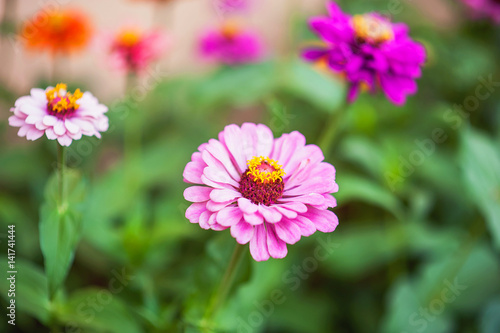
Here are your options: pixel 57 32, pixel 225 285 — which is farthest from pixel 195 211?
pixel 57 32

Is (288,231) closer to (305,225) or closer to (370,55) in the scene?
(305,225)

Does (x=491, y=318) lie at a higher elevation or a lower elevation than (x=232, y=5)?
lower

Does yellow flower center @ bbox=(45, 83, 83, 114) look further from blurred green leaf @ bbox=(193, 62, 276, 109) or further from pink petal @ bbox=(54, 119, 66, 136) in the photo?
blurred green leaf @ bbox=(193, 62, 276, 109)

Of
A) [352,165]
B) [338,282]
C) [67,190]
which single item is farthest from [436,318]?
[67,190]

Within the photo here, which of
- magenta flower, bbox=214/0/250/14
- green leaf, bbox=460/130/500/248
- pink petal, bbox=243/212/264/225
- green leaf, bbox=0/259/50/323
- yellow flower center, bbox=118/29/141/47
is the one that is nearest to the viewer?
pink petal, bbox=243/212/264/225

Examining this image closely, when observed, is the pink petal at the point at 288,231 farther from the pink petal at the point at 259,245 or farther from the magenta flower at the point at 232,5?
the magenta flower at the point at 232,5

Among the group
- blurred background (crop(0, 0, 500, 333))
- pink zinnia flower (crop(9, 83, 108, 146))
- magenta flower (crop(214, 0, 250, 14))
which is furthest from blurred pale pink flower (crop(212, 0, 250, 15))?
pink zinnia flower (crop(9, 83, 108, 146))

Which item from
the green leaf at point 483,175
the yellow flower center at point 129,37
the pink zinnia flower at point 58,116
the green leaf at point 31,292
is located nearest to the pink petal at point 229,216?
the pink zinnia flower at point 58,116
